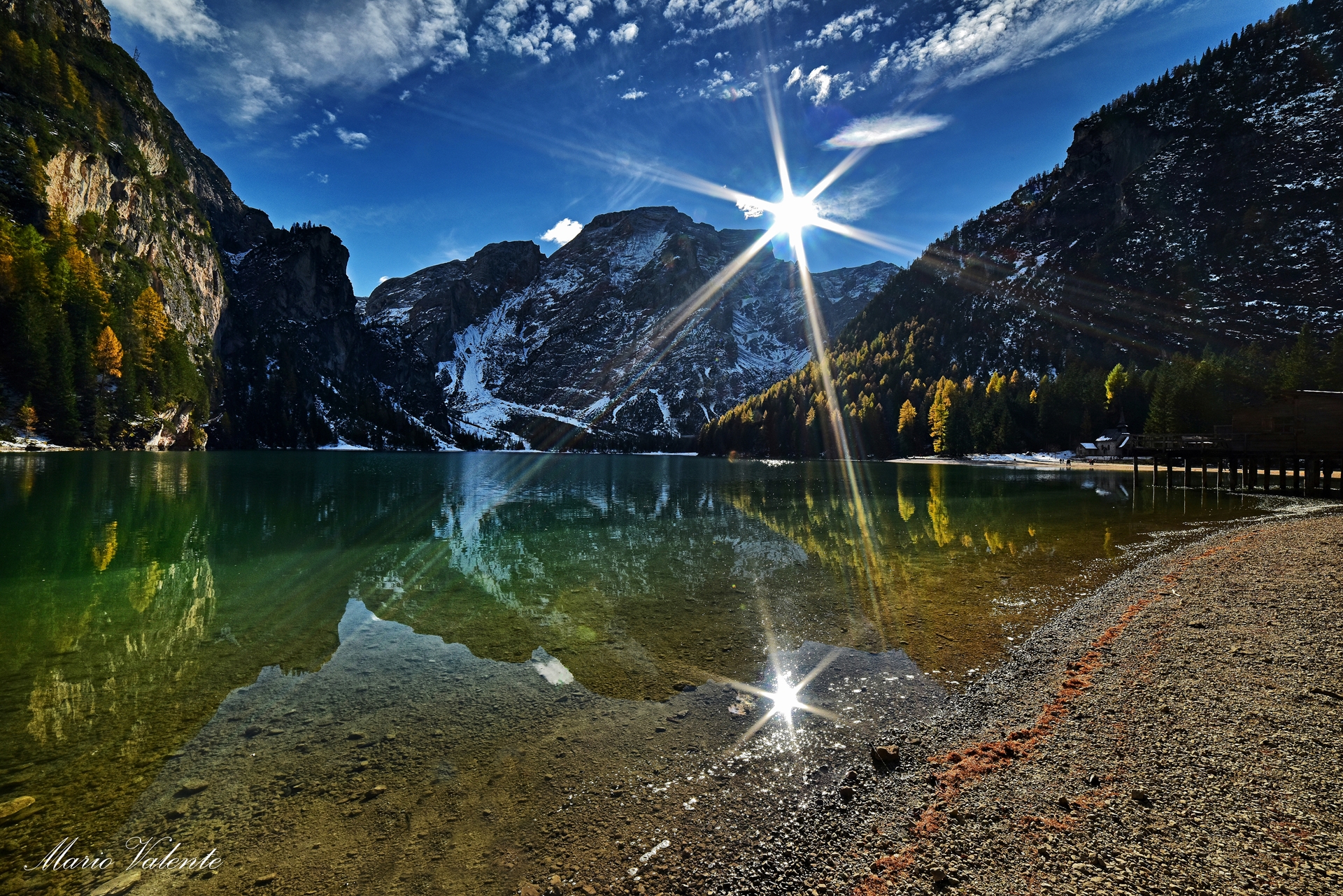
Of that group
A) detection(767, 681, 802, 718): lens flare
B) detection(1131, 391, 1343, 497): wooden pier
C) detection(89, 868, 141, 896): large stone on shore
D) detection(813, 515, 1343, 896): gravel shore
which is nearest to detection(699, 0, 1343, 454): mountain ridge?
detection(1131, 391, 1343, 497): wooden pier

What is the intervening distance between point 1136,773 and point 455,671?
11.1 metres

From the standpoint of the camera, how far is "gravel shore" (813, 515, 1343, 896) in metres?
4.71

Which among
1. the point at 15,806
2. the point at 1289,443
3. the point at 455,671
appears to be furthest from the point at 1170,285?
the point at 15,806

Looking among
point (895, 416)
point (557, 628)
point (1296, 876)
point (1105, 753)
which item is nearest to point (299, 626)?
point (557, 628)

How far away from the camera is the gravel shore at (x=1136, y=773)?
471cm

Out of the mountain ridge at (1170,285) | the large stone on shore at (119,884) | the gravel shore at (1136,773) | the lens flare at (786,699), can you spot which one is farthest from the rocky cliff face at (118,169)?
the mountain ridge at (1170,285)

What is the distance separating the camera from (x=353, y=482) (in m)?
60.3

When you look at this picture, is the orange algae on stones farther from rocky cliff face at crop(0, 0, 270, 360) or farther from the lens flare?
rocky cliff face at crop(0, 0, 270, 360)

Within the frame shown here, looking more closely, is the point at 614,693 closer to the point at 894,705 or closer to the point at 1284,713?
the point at 894,705

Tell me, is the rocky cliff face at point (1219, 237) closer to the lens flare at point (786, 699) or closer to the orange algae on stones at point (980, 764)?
the orange algae on stones at point (980, 764)

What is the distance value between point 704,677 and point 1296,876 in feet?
25.9

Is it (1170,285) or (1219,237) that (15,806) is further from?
(1219,237)

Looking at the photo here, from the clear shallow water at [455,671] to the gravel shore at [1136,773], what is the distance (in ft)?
4.24

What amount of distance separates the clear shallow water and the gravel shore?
1.29 metres
